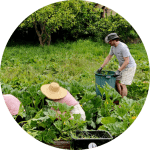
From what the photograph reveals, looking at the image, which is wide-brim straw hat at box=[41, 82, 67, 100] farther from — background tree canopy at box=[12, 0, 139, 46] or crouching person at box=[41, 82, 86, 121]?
background tree canopy at box=[12, 0, 139, 46]

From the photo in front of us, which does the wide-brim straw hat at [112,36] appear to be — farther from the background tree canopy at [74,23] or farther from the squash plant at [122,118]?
the squash plant at [122,118]

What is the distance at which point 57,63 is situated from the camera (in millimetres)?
3369

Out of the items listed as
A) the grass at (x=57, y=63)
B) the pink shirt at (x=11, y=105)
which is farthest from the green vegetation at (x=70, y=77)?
the pink shirt at (x=11, y=105)

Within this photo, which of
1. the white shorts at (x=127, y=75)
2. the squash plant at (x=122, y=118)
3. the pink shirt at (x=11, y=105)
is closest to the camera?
the squash plant at (x=122, y=118)

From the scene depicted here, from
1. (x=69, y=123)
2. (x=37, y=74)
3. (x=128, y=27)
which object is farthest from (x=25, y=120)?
(x=128, y=27)

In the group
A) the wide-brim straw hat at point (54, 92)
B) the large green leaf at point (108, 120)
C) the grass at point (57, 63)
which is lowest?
the large green leaf at point (108, 120)

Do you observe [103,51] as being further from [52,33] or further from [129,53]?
[52,33]

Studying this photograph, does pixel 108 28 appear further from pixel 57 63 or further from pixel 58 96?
pixel 58 96

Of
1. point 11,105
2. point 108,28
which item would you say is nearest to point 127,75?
point 108,28

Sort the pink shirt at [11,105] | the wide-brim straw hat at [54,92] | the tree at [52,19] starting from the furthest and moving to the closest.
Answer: the tree at [52,19], the pink shirt at [11,105], the wide-brim straw hat at [54,92]

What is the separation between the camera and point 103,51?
3.17 metres

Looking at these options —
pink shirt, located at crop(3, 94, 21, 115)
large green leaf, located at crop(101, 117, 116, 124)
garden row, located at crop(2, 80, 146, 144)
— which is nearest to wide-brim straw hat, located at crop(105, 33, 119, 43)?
garden row, located at crop(2, 80, 146, 144)

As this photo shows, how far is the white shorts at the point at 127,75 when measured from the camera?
294 centimetres

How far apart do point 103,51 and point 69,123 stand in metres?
1.62
